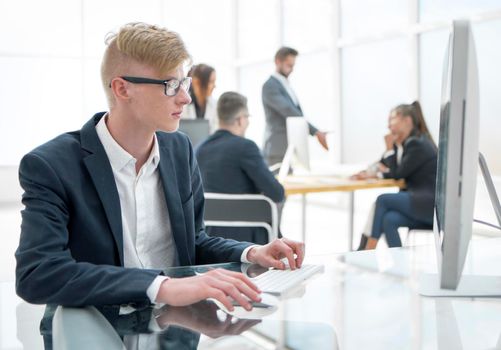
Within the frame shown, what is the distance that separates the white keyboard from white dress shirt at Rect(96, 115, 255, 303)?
180 mm

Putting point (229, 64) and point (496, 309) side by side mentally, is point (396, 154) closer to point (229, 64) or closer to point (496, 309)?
point (496, 309)

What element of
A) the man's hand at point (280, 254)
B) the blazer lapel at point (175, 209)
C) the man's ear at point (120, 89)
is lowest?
the man's hand at point (280, 254)

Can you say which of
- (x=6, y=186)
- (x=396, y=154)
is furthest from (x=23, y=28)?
(x=396, y=154)

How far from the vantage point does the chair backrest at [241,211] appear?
3.74m

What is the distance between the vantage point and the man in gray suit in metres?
6.14

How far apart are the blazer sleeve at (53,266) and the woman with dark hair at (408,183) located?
125 inches

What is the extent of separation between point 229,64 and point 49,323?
1000 centimetres

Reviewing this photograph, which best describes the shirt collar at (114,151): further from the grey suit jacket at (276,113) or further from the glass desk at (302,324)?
the grey suit jacket at (276,113)

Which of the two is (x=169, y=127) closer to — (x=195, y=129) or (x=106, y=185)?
(x=106, y=185)

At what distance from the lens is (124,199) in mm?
1595

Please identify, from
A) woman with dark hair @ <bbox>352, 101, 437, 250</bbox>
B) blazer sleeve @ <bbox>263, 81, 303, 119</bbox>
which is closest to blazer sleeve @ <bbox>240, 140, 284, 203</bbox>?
woman with dark hair @ <bbox>352, 101, 437, 250</bbox>

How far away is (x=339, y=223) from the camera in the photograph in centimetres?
719

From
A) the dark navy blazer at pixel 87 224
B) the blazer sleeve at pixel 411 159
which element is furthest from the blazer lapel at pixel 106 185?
the blazer sleeve at pixel 411 159

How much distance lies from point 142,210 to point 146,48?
15.0 inches
